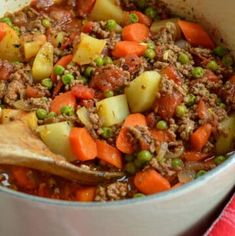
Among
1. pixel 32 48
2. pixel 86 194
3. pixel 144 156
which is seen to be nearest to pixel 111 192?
pixel 86 194

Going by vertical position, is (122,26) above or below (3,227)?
above

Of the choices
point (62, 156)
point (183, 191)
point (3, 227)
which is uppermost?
point (183, 191)

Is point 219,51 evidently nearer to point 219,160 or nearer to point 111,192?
point 219,160

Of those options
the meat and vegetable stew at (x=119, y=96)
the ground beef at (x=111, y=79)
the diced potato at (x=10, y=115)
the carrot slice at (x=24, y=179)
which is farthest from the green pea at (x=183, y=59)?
→ the carrot slice at (x=24, y=179)

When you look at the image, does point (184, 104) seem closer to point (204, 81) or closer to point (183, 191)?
Answer: point (204, 81)

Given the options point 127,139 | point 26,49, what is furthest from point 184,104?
point 26,49

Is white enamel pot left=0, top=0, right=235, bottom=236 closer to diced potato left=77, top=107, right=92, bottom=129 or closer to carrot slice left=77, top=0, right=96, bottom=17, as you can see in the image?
diced potato left=77, top=107, right=92, bottom=129
